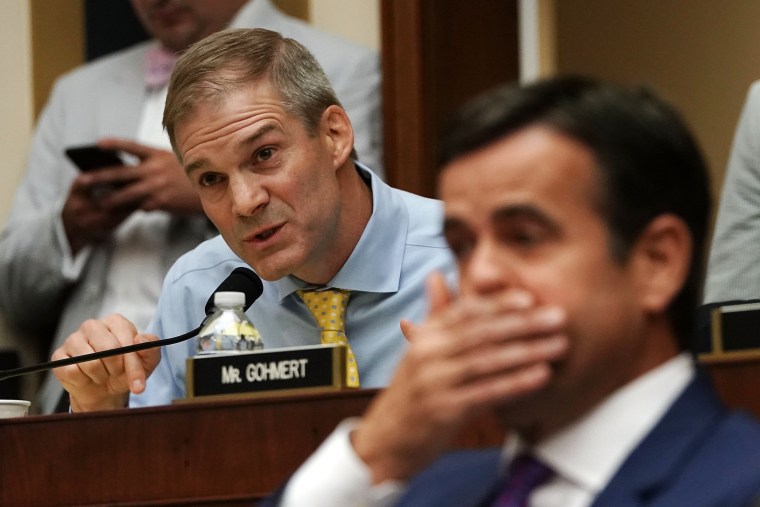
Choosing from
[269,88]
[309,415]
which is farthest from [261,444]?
[269,88]

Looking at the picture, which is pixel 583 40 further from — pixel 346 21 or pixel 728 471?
pixel 728 471

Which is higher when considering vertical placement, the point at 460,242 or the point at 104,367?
the point at 460,242

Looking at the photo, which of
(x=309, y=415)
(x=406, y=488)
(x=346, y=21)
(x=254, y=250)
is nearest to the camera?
(x=406, y=488)

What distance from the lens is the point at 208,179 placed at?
268 centimetres

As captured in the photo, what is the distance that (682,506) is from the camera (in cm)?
118

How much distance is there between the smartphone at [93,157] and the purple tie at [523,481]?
2.67 metres

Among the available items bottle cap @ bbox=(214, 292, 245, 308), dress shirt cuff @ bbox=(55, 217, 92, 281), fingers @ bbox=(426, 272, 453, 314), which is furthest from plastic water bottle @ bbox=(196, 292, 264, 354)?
dress shirt cuff @ bbox=(55, 217, 92, 281)

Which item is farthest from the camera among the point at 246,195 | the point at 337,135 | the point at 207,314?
the point at 337,135

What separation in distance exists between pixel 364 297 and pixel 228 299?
40 cm

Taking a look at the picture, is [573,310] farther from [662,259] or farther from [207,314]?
[207,314]

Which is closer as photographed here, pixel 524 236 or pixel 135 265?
pixel 524 236

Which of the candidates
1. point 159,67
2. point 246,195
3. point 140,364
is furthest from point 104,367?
point 159,67

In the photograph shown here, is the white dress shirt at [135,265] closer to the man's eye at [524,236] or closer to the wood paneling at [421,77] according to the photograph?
the wood paneling at [421,77]

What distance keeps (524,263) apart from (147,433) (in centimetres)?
106
